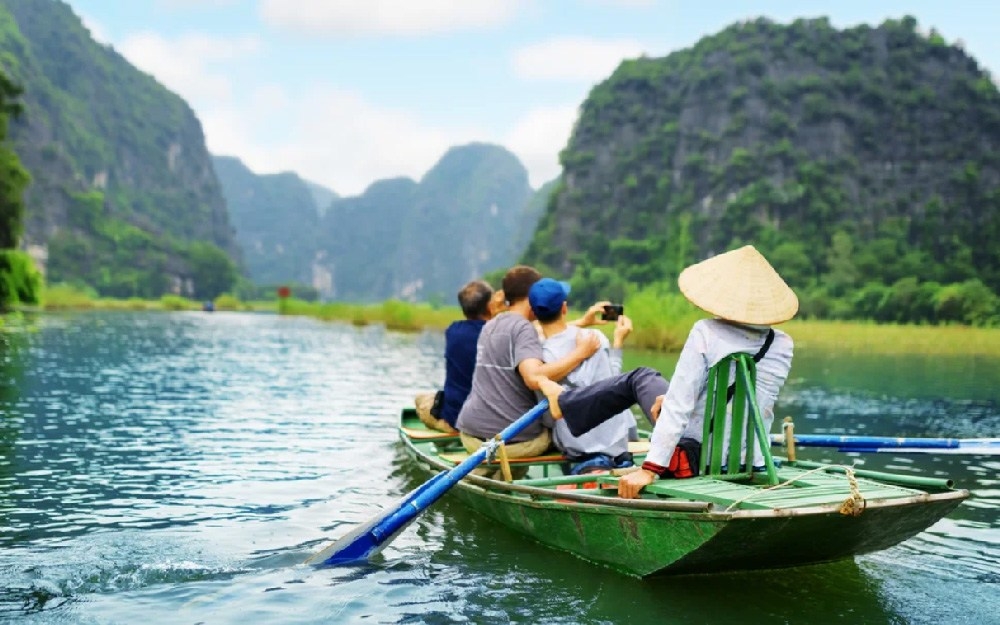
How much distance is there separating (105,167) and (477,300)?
145803mm

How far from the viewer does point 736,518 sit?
405 centimetres

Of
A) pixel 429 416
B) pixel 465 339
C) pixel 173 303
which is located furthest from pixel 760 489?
pixel 173 303

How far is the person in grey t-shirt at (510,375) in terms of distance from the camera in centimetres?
602

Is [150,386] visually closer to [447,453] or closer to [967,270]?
[447,453]

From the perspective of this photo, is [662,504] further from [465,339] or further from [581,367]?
[465,339]

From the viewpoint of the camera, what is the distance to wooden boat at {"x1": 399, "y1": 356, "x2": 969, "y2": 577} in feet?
13.6

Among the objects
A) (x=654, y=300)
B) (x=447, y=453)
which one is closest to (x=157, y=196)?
(x=654, y=300)

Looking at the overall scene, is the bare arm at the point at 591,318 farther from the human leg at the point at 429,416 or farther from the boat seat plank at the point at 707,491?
the human leg at the point at 429,416

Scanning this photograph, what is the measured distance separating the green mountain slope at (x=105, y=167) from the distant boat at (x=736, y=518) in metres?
103

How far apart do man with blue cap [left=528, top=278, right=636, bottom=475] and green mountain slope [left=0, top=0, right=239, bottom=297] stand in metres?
102

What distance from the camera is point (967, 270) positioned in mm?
56781

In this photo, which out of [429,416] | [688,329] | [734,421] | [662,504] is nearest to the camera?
[662,504]

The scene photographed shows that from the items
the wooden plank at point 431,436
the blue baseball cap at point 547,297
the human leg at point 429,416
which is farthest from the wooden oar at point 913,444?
the human leg at point 429,416

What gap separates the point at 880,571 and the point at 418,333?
32.7 meters
